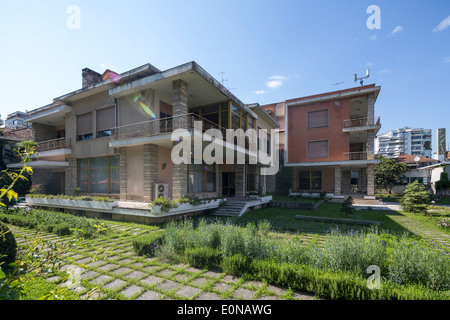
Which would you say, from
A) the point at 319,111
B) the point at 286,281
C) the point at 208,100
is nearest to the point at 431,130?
the point at 319,111

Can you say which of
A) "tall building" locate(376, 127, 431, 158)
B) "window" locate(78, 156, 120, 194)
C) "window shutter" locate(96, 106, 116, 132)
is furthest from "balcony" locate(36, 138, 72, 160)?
"tall building" locate(376, 127, 431, 158)

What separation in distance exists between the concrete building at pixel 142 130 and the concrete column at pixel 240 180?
7 cm

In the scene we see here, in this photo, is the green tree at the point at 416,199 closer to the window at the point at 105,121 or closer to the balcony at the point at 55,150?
the window at the point at 105,121

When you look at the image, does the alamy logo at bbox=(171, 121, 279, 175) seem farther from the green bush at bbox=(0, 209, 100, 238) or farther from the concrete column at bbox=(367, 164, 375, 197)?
the concrete column at bbox=(367, 164, 375, 197)

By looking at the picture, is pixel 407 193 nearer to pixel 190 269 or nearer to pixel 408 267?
pixel 408 267

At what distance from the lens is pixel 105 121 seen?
13.4 meters

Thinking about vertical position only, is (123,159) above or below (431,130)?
below

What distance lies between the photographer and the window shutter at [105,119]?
13124 millimetres

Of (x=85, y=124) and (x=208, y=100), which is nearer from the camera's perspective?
(x=208, y=100)

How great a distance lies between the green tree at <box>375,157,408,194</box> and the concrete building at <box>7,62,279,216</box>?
69.9ft

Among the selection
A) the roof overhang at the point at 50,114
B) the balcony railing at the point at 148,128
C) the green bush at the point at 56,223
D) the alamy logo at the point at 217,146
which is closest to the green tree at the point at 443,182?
the alamy logo at the point at 217,146
